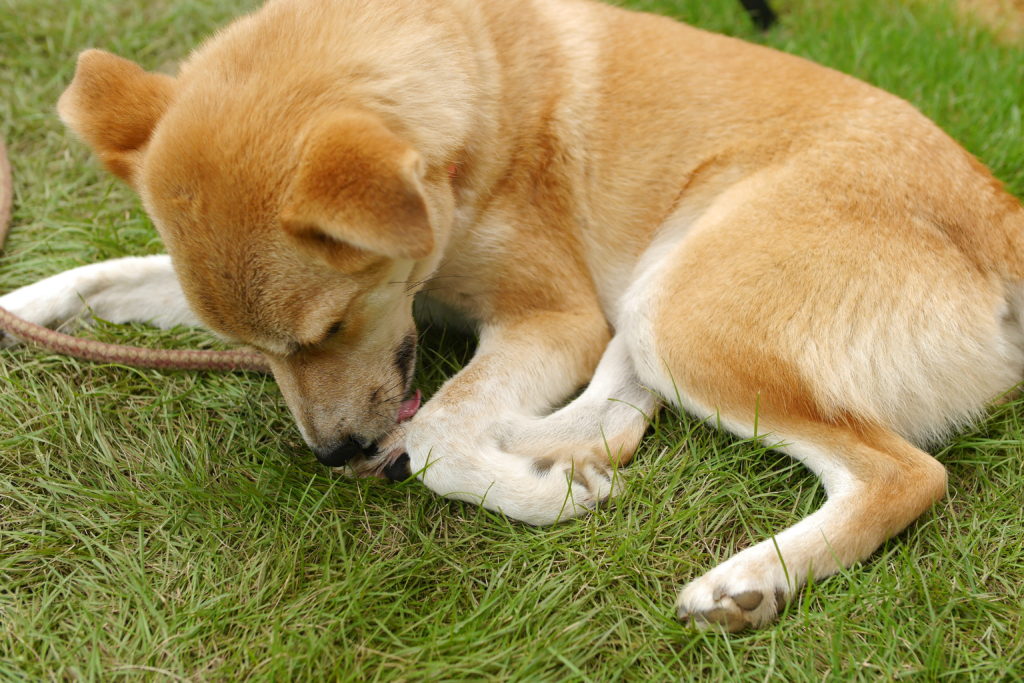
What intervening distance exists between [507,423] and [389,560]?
24.2 inches

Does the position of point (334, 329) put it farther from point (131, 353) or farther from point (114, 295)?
point (114, 295)

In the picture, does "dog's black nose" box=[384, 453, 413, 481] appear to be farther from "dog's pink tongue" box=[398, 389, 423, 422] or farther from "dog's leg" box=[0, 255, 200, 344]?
"dog's leg" box=[0, 255, 200, 344]

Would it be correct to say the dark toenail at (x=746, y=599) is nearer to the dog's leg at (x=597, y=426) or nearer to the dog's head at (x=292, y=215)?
the dog's leg at (x=597, y=426)

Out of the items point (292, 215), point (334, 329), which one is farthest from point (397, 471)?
point (292, 215)

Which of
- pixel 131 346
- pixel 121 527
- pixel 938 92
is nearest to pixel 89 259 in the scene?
pixel 131 346

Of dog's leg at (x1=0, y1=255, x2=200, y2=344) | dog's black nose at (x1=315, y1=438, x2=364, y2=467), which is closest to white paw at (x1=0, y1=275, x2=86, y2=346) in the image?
dog's leg at (x1=0, y1=255, x2=200, y2=344)

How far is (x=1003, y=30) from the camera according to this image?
16.1ft

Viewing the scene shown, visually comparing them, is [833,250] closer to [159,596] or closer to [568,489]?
[568,489]

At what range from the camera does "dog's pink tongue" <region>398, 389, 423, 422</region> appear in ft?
9.23

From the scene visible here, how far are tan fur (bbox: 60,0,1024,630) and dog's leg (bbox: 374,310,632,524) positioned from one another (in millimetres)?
10

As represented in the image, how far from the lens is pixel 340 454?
8.54 feet

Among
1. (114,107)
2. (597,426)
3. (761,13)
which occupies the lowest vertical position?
(597,426)

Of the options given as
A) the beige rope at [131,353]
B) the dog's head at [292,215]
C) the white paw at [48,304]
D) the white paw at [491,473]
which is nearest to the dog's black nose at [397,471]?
the white paw at [491,473]

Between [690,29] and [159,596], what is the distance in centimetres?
278
